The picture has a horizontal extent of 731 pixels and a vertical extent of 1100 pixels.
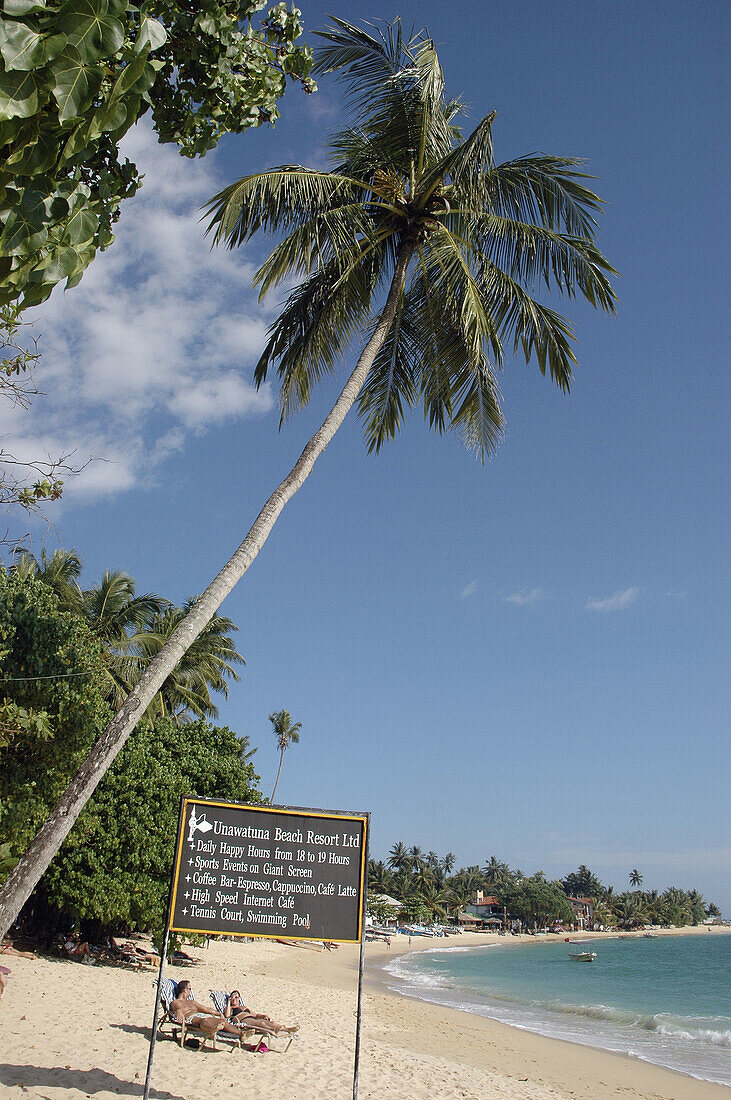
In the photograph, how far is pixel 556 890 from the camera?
375 ft

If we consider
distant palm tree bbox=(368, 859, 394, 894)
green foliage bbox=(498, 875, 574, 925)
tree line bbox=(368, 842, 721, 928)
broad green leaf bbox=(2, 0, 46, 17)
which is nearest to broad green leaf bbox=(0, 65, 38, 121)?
broad green leaf bbox=(2, 0, 46, 17)

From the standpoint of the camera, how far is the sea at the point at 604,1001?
701 inches

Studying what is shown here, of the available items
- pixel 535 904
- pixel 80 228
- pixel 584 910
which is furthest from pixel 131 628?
pixel 584 910

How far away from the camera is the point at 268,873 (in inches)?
242

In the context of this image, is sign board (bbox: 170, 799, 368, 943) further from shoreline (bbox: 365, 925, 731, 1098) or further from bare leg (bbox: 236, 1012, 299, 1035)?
shoreline (bbox: 365, 925, 731, 1098)

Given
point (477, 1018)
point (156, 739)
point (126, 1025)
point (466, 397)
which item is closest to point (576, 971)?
point (477, 1018)

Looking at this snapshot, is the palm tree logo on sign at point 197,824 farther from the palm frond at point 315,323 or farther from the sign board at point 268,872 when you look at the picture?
the palm frond at point 315,323

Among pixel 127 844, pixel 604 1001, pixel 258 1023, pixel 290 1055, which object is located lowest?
pixel 604 1001

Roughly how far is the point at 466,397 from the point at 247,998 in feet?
44.8

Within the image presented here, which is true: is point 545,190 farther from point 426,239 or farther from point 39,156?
point 39,156

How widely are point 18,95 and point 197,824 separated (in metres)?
5.53

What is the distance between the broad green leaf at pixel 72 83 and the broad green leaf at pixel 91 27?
3 centimetres

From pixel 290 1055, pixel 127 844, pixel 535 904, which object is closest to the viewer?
pixel 290 1055

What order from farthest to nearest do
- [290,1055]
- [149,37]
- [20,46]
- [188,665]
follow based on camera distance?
1. [188,665]
2. [290,1055]
3. [149,37]
4. [20,46]
